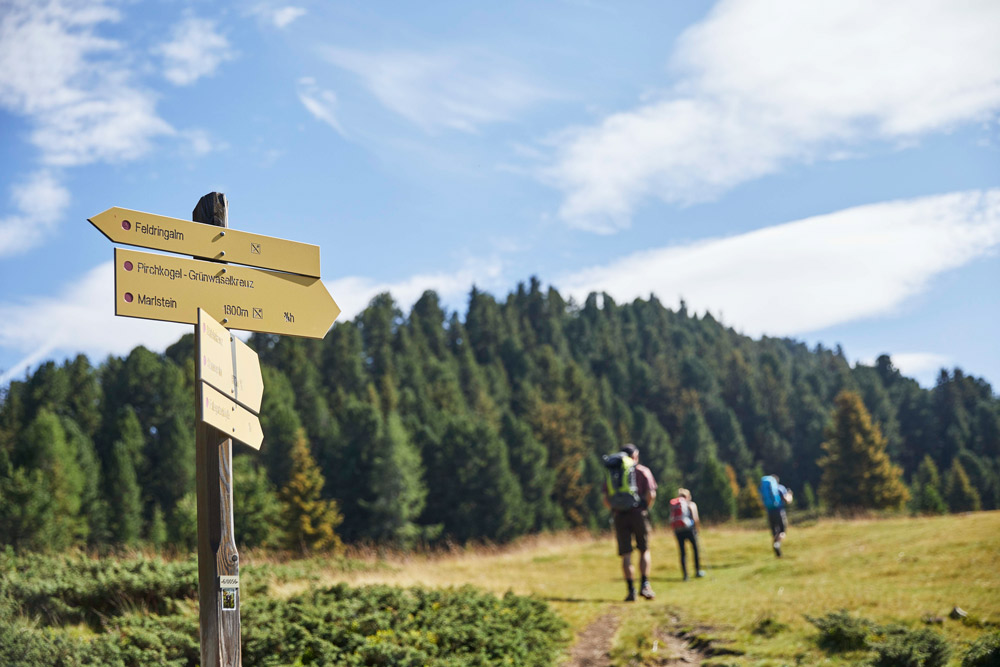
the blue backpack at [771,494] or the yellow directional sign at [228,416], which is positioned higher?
the yellow directional sign at [228,416]

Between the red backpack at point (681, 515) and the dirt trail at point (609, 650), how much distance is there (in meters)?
5.20

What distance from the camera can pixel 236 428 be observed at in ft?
11.1

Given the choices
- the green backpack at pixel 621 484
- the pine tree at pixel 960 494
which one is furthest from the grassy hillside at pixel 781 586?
the pine tree at pixel 960 494

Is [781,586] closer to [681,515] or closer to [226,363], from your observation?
[681,515]

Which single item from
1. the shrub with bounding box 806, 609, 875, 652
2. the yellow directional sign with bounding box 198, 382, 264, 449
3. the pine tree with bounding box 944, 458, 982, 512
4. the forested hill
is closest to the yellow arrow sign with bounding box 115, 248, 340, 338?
the yellow directional sign with bounding box 198, 382, 264, 449

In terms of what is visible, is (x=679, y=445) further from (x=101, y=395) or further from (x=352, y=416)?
(x=101, y=395)

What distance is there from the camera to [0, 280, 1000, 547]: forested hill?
5469 cm

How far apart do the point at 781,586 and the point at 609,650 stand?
157 inches

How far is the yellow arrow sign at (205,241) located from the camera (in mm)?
3525

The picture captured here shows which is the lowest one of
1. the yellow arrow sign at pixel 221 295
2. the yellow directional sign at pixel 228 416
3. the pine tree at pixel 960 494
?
the pine tree at pixel 960 494

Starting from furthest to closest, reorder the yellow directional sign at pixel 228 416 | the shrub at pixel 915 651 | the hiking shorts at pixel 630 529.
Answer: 1. the hiking shorts at pixel 630 529
2. the shrub at pixel 915 651
3. the yellow directional sign at pixel 228 416

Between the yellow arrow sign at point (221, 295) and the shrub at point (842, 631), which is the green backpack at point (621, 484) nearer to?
the shrub at point (842, 631)

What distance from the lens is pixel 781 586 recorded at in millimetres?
10289

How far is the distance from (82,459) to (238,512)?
16750 millimetres
